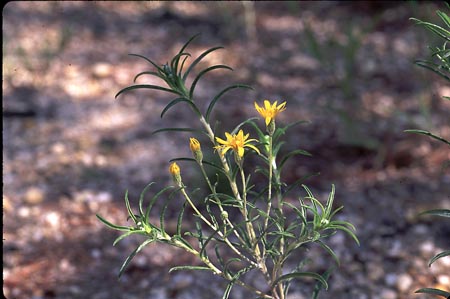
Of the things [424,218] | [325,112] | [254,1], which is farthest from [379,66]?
[424,218]

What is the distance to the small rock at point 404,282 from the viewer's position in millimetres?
1968

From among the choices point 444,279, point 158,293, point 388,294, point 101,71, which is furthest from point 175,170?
A: point 101,71

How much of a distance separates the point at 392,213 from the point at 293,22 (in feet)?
5.79

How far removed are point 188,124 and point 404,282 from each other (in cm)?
126

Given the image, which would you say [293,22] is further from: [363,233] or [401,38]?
[363,233]

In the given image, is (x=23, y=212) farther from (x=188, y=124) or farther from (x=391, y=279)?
(x=391, y=279)

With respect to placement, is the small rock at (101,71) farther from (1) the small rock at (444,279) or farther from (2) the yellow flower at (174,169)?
(2) the yellow flower at (174,169)

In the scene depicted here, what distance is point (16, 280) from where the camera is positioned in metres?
2.01

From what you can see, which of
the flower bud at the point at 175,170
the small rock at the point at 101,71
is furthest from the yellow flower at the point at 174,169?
the small rock at the point at 101,71

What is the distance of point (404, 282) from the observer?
6.50 ft

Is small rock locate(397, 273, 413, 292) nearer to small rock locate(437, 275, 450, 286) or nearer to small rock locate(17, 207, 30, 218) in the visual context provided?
small rock locate(437, 275, 450, 286)

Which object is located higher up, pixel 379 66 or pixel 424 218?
pixel 379 66

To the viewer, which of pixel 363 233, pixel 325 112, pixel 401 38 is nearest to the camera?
pixel 363 233

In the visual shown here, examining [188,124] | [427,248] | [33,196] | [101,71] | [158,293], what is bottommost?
[158,293]
